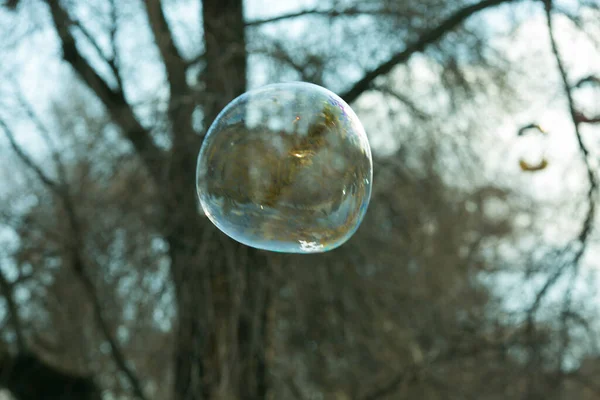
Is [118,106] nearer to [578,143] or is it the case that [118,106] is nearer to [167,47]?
[167,47]

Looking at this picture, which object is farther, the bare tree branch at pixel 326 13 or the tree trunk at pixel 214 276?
the bare tree branch at pixel 326 13

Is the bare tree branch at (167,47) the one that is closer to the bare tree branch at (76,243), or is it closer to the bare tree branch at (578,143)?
the bare tree branch at (76,243)

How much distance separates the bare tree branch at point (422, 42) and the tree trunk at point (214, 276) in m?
0.81

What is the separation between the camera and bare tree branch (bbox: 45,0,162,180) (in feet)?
19.8

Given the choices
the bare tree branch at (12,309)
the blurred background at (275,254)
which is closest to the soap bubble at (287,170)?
the blurred background at (275,254)

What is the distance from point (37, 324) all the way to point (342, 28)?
4.50 meters

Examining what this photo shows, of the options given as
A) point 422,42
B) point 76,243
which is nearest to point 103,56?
point 76,243

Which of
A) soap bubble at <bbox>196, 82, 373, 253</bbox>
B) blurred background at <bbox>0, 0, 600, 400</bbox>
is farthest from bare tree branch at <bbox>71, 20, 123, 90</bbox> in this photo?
soap bubble at <bbox>196, 82, 373, 253</bbox>

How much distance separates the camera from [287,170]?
3.14 metres

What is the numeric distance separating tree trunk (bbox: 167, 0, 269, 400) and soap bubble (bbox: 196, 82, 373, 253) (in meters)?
2.38

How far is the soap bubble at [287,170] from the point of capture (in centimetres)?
312

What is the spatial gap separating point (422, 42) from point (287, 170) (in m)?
2.73

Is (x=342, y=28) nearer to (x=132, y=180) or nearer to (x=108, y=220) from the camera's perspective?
(x=132, y=180)

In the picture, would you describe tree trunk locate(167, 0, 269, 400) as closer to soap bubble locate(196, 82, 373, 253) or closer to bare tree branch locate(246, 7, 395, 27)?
bare tree branch locate(246, 7, 395, 27)
